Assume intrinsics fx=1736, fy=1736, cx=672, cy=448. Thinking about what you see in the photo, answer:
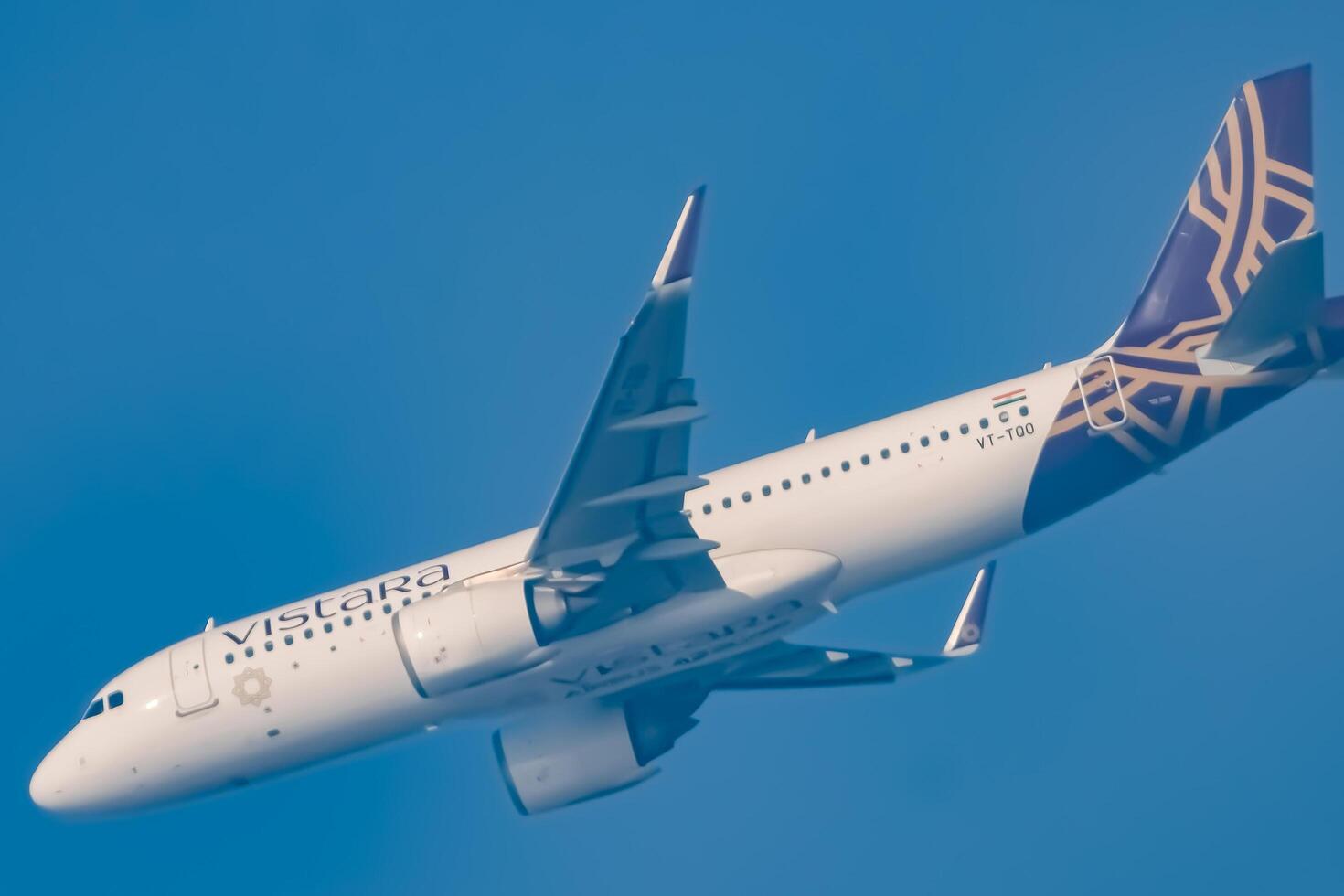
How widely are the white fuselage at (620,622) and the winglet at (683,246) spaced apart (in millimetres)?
6649

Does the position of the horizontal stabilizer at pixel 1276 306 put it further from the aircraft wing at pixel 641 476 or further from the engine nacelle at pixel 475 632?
the engine nacelle at pixel 475 632

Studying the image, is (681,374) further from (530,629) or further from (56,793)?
(56,793)

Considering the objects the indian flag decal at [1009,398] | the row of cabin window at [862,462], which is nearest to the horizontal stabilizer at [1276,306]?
the indian flag decal at [1009,398]

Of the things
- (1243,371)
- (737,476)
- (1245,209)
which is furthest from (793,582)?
(1245,209)

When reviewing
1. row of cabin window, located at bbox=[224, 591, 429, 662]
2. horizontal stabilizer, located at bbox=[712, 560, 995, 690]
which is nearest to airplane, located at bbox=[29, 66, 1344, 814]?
row of cabin window, located at bbox=[224, 591, 429, 662]

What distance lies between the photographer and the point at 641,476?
28.9m

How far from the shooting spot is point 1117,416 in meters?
31.2

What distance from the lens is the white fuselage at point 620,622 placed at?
30938 mm

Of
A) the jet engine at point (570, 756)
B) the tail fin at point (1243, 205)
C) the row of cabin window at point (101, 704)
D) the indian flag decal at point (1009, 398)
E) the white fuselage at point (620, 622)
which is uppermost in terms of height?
the tail fin at point (1243, 205)

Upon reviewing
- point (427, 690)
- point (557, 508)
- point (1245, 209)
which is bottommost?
point (427, 690)

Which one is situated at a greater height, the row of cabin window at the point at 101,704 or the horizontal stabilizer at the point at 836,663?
the row of cabin window at the point at 101,704

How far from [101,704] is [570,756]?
8.99 m

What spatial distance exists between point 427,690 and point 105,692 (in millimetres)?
7650

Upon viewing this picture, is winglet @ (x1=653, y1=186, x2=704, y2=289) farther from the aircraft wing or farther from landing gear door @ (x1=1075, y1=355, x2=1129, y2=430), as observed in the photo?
landing gear door @ (x1=1075, y1=355, x2=1129, y2=430)
